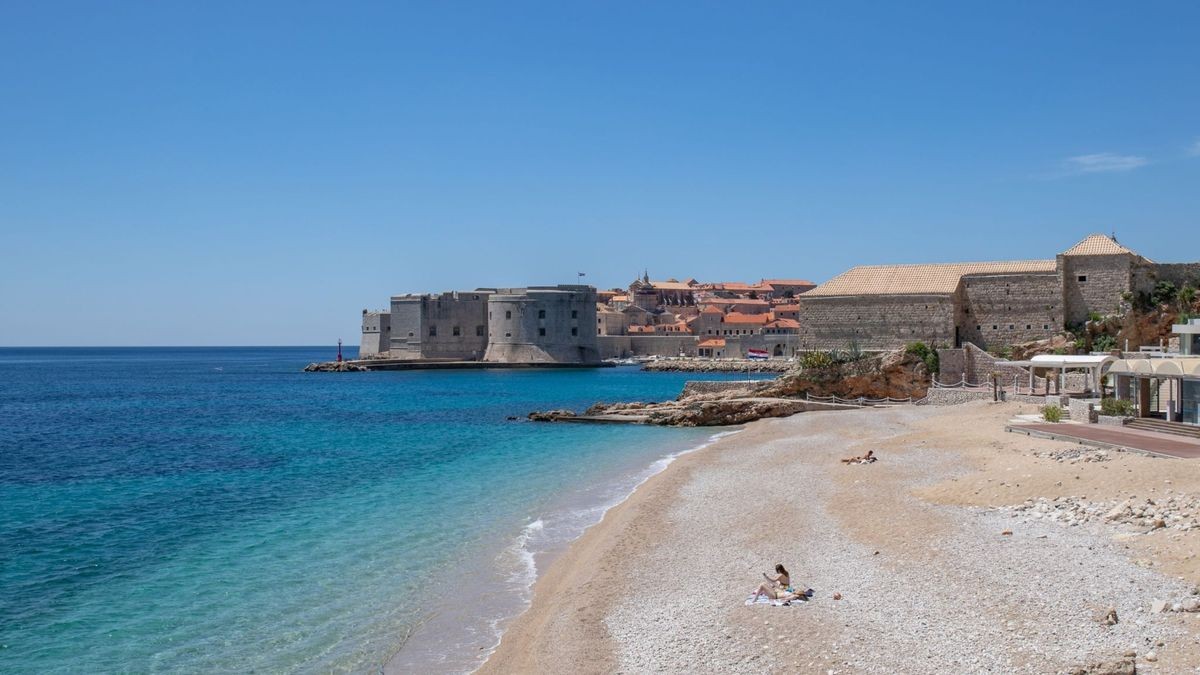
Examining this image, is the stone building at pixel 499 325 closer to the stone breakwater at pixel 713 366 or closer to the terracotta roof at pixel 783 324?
the stone breakwater at pixel 713 366

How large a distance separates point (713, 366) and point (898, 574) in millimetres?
69931

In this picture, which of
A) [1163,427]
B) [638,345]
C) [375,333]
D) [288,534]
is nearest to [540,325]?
[638,345]

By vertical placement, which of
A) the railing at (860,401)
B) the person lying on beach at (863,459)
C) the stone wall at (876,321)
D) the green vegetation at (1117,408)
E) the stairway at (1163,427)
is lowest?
the person lying on beach at (863,459)

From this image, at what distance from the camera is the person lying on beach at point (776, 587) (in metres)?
9.88

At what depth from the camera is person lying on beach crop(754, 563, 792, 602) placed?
9.88m

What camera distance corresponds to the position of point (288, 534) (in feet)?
51.9

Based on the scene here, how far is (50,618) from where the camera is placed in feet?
36.8

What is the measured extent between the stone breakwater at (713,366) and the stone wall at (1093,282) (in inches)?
1601

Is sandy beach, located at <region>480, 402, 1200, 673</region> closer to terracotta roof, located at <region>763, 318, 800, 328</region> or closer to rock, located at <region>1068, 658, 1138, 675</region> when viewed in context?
rock, located at <region>1068, 658, 1138, 675</region>

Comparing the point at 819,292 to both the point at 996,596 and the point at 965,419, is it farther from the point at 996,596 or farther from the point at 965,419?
the point at 996,596

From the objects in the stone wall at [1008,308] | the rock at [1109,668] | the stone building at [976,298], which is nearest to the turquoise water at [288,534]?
the rock at [1109,668]

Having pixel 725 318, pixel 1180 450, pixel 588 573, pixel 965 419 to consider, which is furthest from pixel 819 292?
pixel 725 318

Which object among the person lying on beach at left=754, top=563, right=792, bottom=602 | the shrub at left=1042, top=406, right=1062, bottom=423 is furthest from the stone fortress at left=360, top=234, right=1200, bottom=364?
the person lying on beach at left=754, top=563, right=792, bottom=602

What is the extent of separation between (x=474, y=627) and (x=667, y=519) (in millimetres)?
5308
